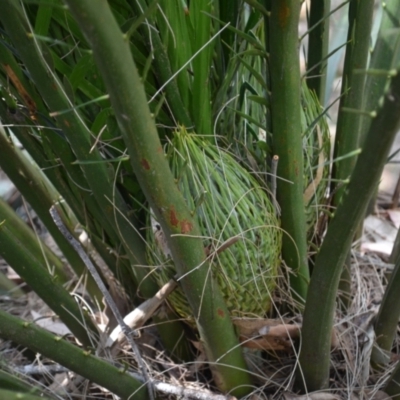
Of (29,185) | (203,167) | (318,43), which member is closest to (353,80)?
(318,43)

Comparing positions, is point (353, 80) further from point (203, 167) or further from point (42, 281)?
point (42, 281)

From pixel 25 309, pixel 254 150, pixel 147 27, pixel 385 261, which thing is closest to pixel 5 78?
pixel 147 27

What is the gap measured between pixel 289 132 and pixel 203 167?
8 centimetres

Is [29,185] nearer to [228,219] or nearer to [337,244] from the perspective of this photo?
[228,219]

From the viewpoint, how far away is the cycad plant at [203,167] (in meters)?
0.45

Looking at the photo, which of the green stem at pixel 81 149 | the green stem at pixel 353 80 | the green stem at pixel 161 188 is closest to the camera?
the green stem at pixel 161 188

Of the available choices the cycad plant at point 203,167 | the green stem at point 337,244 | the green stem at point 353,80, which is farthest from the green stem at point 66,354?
the green stem at point 353,80

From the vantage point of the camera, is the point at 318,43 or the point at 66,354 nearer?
the point at 66,354

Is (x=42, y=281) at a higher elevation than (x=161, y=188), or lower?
lower

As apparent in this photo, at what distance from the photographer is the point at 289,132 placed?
50 cm

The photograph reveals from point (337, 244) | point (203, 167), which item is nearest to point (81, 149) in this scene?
point (203, 167)

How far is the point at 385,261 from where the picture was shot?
0.83 m

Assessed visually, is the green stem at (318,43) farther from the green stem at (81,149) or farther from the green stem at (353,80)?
the green stem at (81,149)

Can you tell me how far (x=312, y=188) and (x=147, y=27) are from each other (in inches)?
9.1
